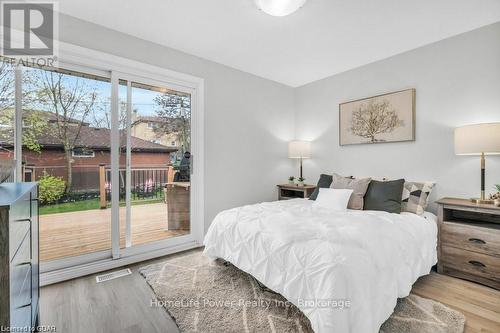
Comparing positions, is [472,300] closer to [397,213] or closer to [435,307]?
[435,307]

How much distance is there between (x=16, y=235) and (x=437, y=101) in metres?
3.87

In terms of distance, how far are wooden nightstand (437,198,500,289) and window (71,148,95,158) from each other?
3768mm

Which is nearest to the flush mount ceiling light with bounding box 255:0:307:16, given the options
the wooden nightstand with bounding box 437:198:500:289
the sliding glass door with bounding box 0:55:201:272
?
the sliding glass door with bounding box 0:55:201:272

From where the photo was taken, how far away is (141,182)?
295cm

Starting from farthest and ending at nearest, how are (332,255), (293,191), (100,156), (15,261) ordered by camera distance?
(293,191) → (100,156) → (332,255) → (15,261)

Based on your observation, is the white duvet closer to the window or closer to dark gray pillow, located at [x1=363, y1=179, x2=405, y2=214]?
dark gray pillow, located at [x1=363, y1=179, x2=405, y2=214]

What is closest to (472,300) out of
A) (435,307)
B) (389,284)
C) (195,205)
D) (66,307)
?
(435,307)

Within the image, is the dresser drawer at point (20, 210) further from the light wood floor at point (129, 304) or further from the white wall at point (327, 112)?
the white wall at point (327, 112)

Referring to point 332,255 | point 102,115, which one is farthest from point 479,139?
point 102,115

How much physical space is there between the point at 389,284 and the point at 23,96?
342 cm

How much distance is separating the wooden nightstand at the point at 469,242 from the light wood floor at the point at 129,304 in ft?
0.36

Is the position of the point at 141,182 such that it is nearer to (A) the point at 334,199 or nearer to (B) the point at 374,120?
(A) the point at 334,199

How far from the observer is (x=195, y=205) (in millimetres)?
3316

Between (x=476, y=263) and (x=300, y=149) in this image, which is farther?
(x=300, y=149)
